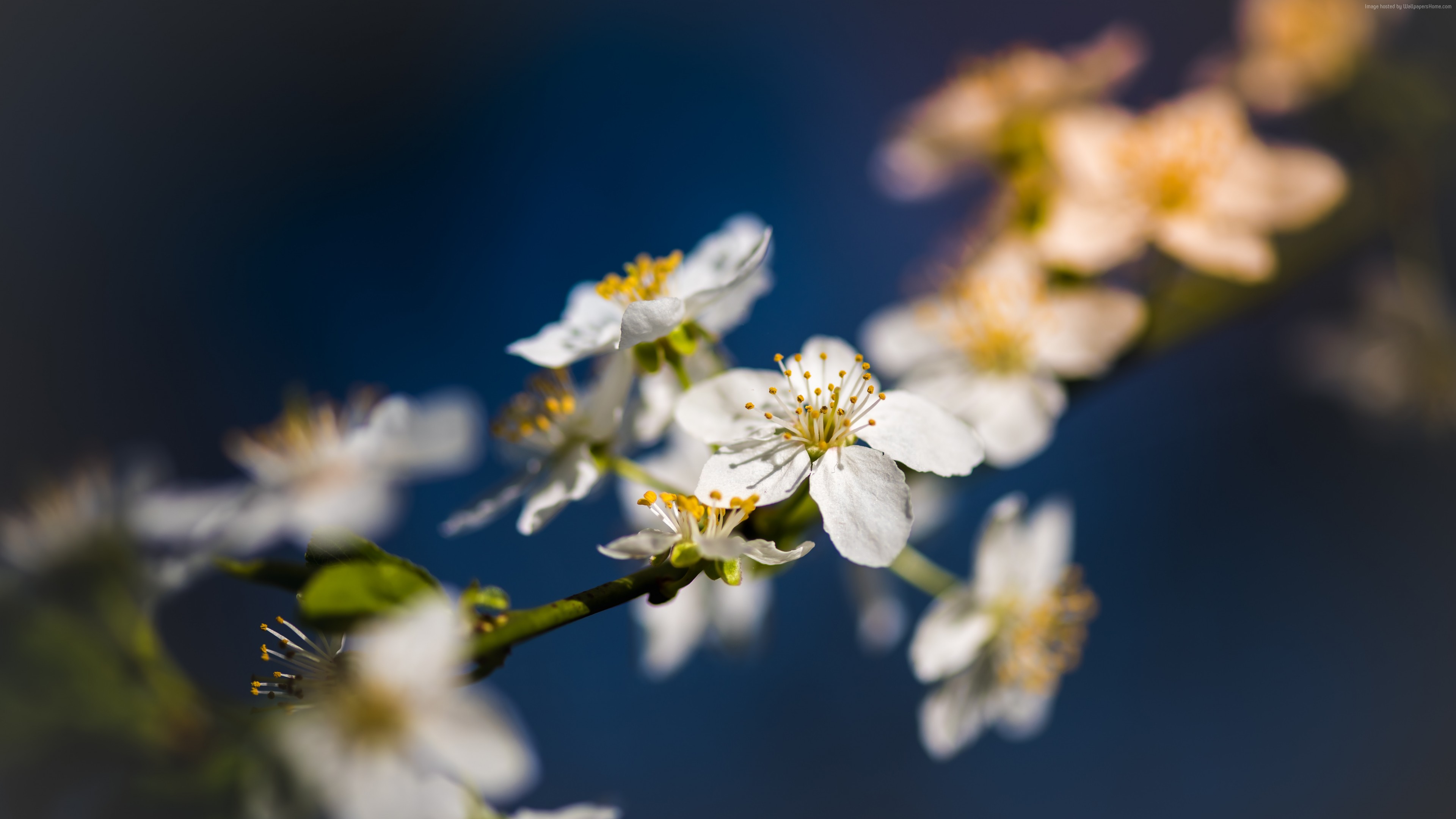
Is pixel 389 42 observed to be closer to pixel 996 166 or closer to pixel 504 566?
pixel 504 566

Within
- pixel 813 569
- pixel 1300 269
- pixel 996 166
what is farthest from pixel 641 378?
pixel 813 569

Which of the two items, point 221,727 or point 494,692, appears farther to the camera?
point 221,727

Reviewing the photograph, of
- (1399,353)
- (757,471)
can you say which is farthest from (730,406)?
(1399,353)

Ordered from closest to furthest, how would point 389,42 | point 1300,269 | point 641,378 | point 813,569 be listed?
point 641,378 → point 1300,269 → point 813,569 → point 389,42

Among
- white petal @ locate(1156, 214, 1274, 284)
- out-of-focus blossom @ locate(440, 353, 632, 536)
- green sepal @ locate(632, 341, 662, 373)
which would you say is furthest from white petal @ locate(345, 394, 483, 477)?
white petal @ locate(1156, 214, 1274, 284)

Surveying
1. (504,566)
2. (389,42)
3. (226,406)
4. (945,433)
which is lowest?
(945,433)

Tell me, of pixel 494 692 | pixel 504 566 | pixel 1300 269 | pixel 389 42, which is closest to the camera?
pixel 494 692

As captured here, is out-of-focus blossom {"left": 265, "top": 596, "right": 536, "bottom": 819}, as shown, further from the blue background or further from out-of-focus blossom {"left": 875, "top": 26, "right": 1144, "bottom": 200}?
the blue background

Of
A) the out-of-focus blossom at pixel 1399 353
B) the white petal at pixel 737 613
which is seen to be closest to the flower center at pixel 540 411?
the white petal at pixel 737 613
